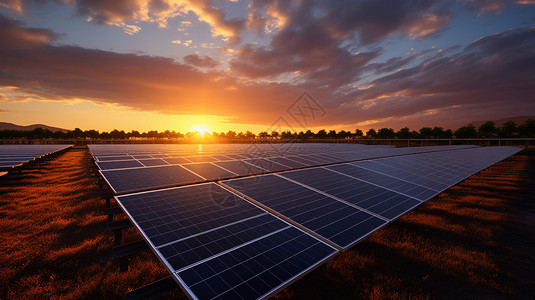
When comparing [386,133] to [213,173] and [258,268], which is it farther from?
[258,268]

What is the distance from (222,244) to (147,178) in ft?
18.6

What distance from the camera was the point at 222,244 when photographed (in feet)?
14.1

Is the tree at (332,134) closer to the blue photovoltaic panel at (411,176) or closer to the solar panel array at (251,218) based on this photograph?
the blue photovoltaic panel at (411,176)

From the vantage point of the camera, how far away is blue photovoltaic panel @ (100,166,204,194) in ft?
23.0

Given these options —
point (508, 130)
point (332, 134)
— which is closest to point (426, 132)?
point (508, 130)

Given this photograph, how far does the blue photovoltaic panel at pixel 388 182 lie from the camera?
8.50m

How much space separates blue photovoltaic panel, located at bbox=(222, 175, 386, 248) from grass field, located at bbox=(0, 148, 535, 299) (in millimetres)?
1913

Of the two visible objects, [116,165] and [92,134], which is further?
[92,134]

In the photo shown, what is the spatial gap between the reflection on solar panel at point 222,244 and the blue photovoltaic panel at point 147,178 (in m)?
1.04

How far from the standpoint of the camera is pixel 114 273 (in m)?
6.20

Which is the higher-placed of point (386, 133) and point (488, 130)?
point (488, 130)

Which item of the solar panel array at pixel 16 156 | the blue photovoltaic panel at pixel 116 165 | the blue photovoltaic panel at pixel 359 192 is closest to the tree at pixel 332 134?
the solar panel array at pixel 16 156

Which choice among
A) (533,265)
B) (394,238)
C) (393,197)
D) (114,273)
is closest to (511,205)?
(533,265)

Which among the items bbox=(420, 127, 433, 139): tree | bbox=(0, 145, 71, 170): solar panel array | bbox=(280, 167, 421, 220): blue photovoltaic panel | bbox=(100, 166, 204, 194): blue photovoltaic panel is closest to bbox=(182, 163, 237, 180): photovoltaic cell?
bbox=(100, 166, 204, 194): blue photovoltaic panel
